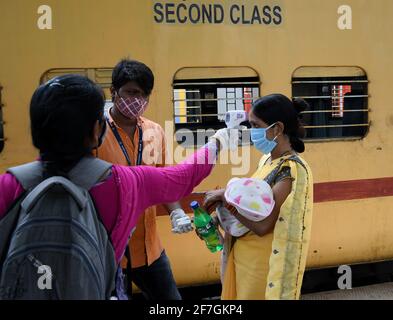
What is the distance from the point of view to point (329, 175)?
3.53m

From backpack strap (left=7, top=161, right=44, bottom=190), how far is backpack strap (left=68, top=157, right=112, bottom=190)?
0.24 feet

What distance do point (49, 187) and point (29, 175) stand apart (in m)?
0.09

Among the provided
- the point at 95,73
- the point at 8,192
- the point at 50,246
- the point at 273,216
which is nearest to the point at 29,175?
the point at 8,192

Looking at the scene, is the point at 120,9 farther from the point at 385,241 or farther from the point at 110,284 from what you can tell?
the point at 385,241

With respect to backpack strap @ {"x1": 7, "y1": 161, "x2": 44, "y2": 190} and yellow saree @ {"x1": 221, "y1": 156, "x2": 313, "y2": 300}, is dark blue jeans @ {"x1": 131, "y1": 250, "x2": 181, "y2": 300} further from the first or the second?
backpack strap @ {"x1": 7, "y1": 161, "x2": 44, "y2": 190}

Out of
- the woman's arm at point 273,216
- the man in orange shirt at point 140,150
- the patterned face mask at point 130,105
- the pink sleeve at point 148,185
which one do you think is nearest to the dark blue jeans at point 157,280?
the man in orange shirt at point 140,150

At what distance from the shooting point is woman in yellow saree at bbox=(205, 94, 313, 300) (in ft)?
5.58

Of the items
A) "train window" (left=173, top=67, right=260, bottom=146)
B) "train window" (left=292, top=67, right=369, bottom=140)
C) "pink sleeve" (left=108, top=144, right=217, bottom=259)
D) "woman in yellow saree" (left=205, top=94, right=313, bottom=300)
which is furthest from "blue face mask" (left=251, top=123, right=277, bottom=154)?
"train window" (left=292, top=67, right=369, bottom=140)

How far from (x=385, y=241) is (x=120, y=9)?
9.12 feet

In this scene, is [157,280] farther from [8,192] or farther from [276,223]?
[8,192]

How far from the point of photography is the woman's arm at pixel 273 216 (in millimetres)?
1719

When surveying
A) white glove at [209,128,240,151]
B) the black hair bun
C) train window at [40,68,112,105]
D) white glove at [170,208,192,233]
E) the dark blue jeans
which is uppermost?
train window at [40,68,112,105]

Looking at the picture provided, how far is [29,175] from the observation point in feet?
3.48
